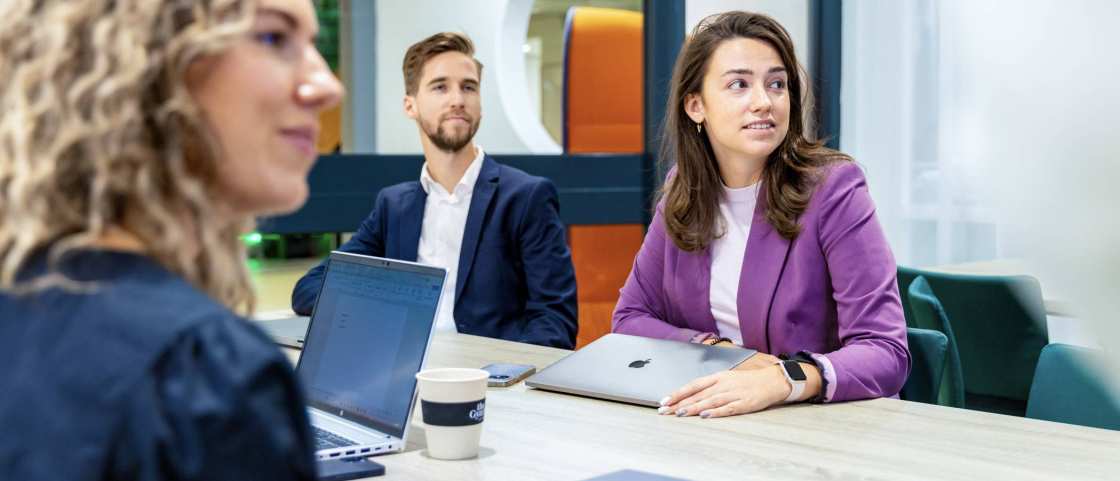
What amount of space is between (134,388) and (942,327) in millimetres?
2485

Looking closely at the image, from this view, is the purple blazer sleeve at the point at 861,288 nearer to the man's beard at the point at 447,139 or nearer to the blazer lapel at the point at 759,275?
the blazer lapel at the point at 759,275

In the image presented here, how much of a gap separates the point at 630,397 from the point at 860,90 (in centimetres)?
351

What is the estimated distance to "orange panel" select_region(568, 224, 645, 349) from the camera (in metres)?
4.36

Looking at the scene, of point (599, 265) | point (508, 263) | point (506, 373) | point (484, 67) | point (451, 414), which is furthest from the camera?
point (599, 265)

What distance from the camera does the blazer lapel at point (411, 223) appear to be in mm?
2914

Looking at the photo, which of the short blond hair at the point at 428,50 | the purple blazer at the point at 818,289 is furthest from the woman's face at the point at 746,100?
the short blond hair at the point at 428,50

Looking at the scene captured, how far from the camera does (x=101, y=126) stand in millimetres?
597

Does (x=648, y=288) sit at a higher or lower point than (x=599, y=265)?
higher

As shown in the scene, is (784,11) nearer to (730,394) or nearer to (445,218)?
(445,218)

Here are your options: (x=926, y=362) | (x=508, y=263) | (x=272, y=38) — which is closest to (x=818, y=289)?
(x=926, y=362)

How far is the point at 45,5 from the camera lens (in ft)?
2.09

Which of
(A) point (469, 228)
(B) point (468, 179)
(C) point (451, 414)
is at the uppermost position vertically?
(B) point (468, 179)

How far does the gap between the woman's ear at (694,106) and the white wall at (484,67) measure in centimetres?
156

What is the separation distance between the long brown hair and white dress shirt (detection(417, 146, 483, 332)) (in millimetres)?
607
